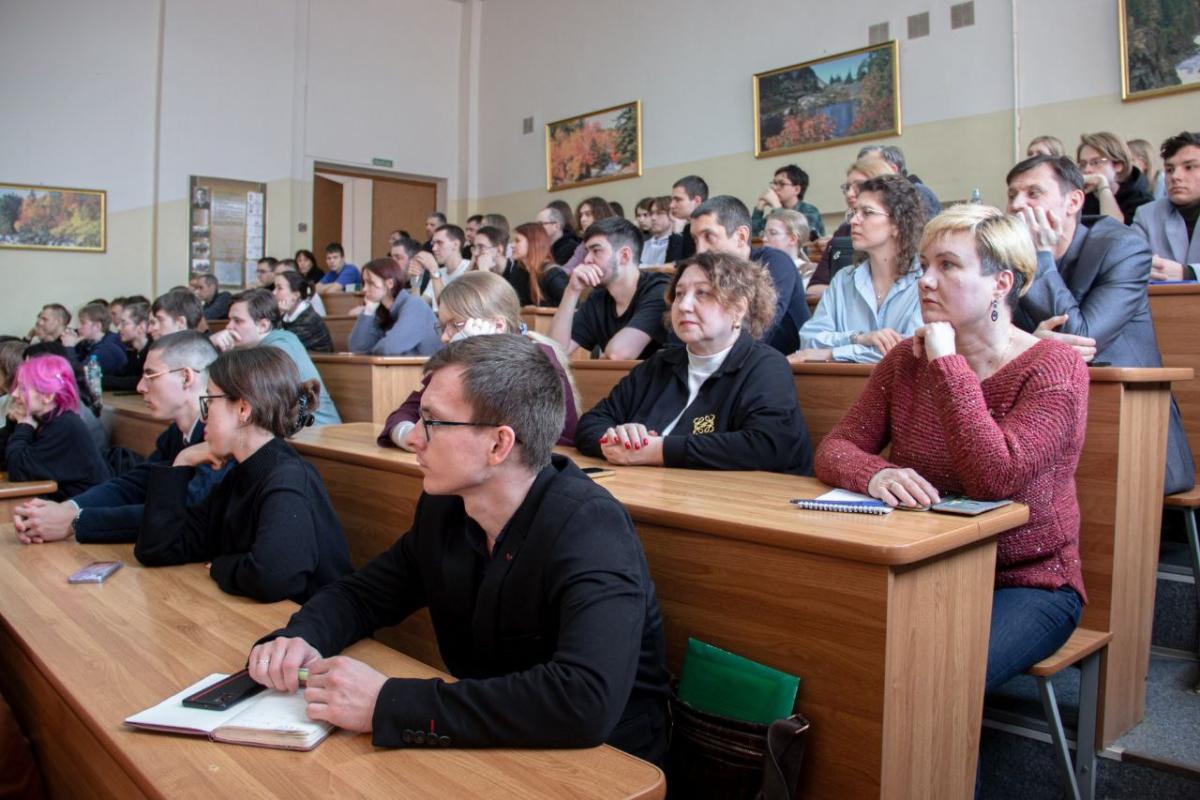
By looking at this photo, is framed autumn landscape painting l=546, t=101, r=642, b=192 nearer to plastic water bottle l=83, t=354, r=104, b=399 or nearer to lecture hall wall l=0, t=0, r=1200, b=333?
lecture hall wall l=0, t=0, r=1200, b=333

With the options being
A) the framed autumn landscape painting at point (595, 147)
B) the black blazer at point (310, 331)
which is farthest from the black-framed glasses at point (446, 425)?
the framed autumn landscape painting at point (595, 147)

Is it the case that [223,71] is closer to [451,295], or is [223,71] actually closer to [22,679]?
[451,295]

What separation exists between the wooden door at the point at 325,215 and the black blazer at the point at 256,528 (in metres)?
9.40

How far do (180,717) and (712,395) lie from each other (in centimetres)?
165

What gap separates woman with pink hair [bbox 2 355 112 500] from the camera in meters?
3.59

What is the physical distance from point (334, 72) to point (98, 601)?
32.6 feet

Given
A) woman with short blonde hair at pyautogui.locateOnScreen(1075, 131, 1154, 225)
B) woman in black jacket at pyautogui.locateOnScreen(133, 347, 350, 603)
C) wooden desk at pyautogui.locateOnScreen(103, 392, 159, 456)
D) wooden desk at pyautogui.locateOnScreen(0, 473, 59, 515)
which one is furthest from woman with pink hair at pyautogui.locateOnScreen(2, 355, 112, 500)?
woman with short blonde hair at pyautogui.locateOnScreen(1075, 131, 1154, 225)

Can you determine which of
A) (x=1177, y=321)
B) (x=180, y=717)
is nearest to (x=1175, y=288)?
(x=1177, y=321)

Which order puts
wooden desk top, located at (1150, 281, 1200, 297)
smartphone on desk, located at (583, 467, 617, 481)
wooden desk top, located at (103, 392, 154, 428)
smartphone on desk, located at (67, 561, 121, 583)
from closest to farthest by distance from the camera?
1. smartphone on desk, located at (67, 561, 121, 583)
2. smartphone on desk, located at (583, 467, 617, 481)
3. wooden desk top, located at (1150, 281, 1200, 297)
4. wooden desk top, located at (103, 392, 154, 428)

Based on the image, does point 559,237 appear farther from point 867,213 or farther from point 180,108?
point 180,108

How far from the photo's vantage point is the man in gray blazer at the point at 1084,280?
2703 mm

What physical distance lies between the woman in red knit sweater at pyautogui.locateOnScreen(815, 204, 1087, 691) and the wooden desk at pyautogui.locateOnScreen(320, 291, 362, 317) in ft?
23.0

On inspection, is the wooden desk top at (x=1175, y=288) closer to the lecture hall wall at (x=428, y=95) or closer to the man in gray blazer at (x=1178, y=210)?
the man in gray blazer at (x=1178, y=210)

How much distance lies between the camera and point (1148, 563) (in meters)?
2.21
